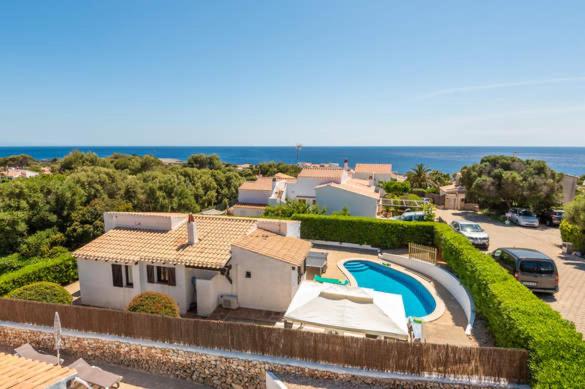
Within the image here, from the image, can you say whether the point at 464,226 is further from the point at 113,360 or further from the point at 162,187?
the point at 162,187

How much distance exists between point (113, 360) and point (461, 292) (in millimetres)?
15683

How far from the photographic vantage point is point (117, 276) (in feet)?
49.7

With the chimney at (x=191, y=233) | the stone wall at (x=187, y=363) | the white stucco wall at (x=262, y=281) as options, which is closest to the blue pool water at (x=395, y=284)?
the white stucco wall at (x=262, y=281)

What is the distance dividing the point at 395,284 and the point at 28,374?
1702 cm

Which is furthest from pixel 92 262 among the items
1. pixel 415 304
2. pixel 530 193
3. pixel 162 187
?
pixel 530 193

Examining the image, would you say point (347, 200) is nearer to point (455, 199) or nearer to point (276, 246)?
point (276, 246)

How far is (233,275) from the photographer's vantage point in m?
14.9

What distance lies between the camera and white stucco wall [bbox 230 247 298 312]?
14383mm

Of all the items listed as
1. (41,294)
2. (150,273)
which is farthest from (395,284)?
(41,294)

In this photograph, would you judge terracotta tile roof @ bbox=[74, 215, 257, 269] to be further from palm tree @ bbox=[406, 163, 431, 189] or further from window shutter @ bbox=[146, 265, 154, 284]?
palm tree @ bbox=[406, 163, 431, 189]

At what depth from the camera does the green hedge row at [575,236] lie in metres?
21.7

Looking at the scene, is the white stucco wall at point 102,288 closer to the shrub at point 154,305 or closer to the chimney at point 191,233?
the shrub at point 154,305

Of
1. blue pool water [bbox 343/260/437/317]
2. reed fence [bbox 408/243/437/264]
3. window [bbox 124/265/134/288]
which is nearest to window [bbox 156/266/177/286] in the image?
window [bbox 124/265/134/288]

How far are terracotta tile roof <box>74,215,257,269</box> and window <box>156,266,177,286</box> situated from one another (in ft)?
2.23
